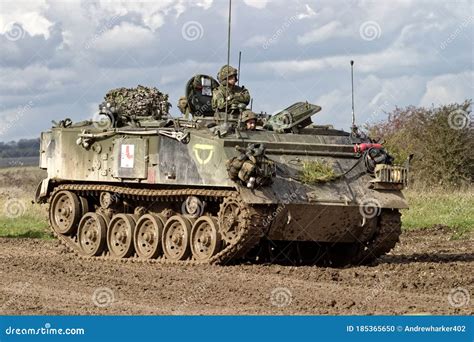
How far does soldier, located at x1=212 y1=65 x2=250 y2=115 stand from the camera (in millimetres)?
20594

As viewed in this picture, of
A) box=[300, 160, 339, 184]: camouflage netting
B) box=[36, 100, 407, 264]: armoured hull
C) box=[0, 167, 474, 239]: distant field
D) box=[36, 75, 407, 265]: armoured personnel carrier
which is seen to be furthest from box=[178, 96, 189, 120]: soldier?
box=[0, 167, 474, 239]: distant field

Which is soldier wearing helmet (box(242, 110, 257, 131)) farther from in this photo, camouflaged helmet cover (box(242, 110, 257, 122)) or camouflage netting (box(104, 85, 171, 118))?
camouflage netting (box(104, 85, 171, 118))

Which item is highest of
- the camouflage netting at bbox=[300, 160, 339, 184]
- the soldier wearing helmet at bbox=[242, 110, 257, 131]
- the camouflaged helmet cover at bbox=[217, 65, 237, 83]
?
the camouflaged helmet cover at bbox=[217, 65, 237, 83]

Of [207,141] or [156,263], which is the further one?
[156,263]

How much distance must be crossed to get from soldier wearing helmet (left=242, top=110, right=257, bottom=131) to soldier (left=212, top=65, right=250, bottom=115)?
3.34ft

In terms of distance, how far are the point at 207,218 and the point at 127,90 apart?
471cm

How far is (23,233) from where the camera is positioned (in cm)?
2838

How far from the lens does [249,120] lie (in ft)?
64.0

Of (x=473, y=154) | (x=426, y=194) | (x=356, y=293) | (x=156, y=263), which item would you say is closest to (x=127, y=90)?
(x=156, y=263)

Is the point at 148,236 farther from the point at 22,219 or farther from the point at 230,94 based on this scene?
the point at 22,219

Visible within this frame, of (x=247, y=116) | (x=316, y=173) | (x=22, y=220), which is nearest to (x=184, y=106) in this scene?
(x=247, y=116)

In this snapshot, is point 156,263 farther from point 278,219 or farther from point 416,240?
point 416,240

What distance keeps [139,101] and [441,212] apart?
1045 centimetres

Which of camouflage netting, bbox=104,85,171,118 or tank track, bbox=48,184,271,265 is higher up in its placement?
camouflage netting, bbox=104,85,171,118
